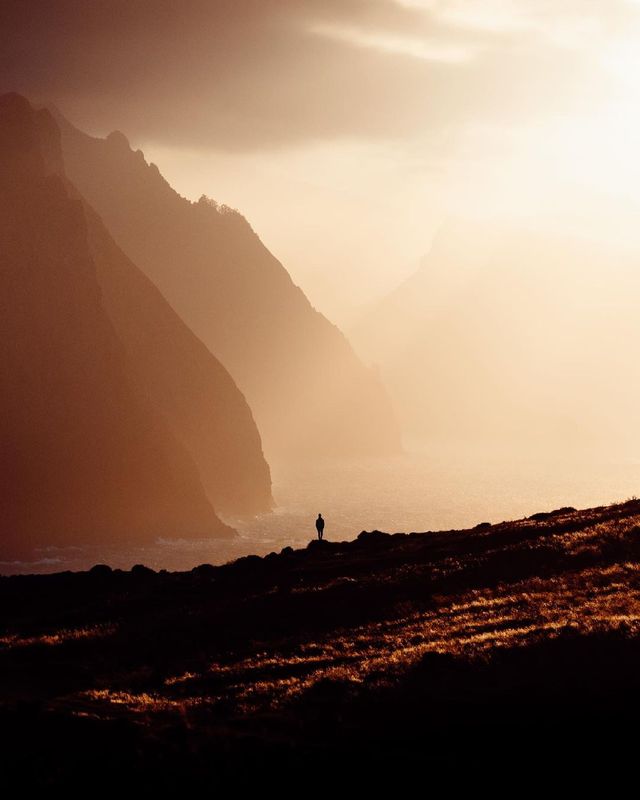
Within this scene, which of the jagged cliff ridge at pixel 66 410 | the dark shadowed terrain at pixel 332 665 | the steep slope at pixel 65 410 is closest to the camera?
the dark shadowed terrain at pixel 332 665

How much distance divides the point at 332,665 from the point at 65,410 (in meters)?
149

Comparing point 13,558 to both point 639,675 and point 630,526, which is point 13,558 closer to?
point 630,526

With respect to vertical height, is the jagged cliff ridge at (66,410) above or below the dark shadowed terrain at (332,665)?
above

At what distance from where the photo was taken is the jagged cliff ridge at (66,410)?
156375 mm

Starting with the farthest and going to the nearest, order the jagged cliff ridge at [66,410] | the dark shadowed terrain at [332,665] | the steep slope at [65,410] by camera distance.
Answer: the jagged cliff ridge at [66,410], the steep slope at [65,410], the dark shadowed terrain at [332,665]

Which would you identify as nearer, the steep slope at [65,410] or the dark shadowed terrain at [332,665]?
the dark shadowed terrain at [332,665]

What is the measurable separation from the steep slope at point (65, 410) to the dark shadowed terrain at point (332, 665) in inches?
4420

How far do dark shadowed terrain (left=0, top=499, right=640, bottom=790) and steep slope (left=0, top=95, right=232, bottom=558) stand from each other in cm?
11228

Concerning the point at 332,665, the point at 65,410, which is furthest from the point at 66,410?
the point at 332,665

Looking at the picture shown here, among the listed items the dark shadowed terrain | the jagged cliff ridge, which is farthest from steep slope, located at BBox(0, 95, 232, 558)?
the dark shadowed terrain

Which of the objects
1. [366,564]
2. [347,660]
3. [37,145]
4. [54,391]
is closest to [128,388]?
[54,391]

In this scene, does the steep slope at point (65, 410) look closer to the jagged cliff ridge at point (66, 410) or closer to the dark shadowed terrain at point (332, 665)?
the jagged cliff ridge at point (66, 410)

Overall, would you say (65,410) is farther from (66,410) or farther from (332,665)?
(332,665)

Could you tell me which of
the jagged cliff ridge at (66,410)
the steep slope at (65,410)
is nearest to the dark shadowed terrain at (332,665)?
the steep slope at (65,410)
